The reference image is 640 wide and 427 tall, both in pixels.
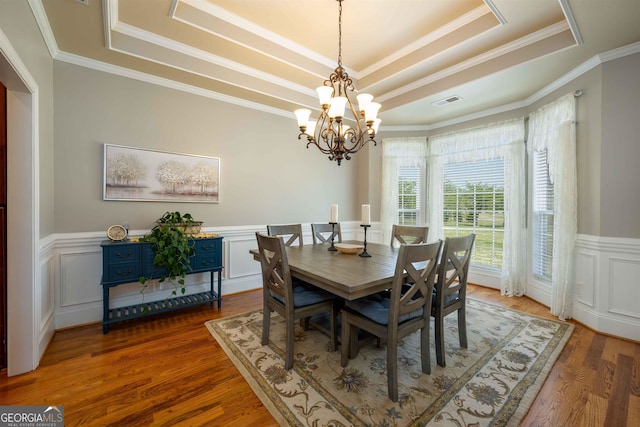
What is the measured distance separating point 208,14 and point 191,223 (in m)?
2.14

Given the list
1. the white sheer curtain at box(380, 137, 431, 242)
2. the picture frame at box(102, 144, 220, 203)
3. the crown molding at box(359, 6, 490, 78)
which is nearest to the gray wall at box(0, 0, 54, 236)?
the picture frame at box(102, 144, 220, 203)

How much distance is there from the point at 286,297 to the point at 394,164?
3.47 meters

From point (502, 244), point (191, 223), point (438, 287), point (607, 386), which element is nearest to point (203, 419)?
point (438, 287)

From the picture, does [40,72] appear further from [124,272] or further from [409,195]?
[409,195]

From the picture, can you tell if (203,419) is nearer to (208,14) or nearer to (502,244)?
(208,14)

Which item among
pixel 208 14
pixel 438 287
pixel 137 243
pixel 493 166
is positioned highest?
pixel 208 14

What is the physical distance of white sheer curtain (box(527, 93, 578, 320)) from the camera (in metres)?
2.83

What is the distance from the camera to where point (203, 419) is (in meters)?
1.52

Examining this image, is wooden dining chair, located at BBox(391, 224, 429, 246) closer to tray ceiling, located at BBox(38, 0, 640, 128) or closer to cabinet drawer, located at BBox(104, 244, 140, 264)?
tray ceiling, located at BBox(38, 0, 640, 128)

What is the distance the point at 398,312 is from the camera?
5.40ft

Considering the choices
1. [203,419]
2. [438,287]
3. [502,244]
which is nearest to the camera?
[203,419]

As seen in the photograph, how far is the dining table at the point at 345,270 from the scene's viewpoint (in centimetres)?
161

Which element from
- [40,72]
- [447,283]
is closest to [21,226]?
[40,72]

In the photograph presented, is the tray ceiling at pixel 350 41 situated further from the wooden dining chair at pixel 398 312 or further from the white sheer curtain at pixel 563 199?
the wooden dining chair at pixel 398 312
